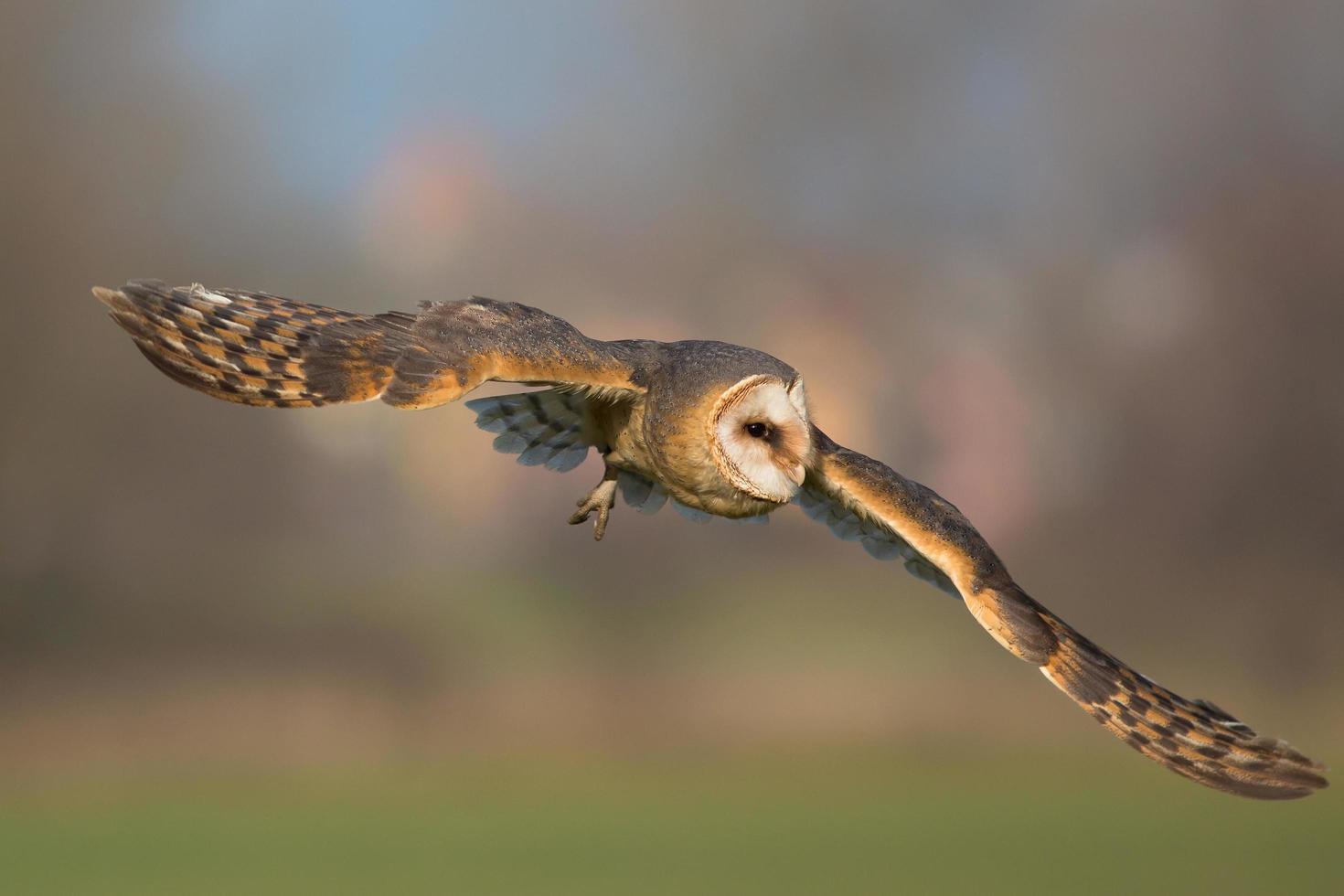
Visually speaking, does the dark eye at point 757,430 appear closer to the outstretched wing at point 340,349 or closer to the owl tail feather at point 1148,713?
the outstretched wing at point 340,349

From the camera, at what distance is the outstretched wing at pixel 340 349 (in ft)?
13.0

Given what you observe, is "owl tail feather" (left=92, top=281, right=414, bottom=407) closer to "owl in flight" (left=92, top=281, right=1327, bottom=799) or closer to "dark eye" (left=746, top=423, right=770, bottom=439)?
"owl in flight" (left=92, top=281, right=1327, bottom=799)

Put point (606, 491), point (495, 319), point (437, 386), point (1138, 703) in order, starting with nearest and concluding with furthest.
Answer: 1. point (437, 386)
2. point (495, 319)
3. point (1138, 703)
4. point (606, 491)

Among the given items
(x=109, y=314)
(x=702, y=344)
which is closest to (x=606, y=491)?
(x=702, y=344)

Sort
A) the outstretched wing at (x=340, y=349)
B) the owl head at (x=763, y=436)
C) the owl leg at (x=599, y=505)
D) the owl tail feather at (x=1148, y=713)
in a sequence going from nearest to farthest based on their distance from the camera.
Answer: the outstretched wing at (x=340, y=349) → the owl head at (x=763, y=436) → the owl tail feather at (x=1148, y=713) → the owl leg at (x=599, y=505)

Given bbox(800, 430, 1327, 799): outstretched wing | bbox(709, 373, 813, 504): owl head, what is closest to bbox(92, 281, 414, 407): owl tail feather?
bbox(709, 373, 813, 504): owl head

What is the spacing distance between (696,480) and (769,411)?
340 mm

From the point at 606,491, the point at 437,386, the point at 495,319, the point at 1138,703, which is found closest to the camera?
the point at 437,386

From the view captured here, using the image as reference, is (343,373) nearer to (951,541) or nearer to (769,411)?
(769,411)

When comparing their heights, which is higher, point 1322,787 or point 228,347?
point 1322,787

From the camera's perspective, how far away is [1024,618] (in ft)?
14.4

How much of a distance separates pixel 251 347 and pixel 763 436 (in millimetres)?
1657

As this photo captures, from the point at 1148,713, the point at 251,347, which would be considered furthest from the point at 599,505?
the point at 1148,713

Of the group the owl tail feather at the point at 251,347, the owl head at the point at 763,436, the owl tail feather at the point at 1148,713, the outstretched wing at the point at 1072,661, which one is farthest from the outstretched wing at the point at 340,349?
the owl tail feather at the point at 1148,713
